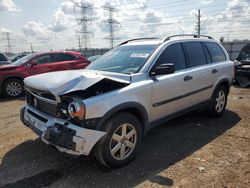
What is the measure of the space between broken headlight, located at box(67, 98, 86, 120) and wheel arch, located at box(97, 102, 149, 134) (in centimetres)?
26

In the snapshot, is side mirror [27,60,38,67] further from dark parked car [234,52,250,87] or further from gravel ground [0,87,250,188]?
dark parked car [234,52,250,87]

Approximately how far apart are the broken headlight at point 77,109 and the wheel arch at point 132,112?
264 mm

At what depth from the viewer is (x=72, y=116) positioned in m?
3.44

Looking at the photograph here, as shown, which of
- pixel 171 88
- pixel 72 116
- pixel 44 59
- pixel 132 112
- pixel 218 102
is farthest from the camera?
pixel 44 59

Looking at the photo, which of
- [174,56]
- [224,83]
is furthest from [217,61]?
[174,56]

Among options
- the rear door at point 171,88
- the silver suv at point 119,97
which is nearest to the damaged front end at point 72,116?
the silver suv at point 119,97

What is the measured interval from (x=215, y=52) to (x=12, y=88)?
740cm

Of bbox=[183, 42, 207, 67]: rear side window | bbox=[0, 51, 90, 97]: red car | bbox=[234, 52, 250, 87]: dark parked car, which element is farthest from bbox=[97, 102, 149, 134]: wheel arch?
bbox=[234, 52, 250, 87]: dark parked car

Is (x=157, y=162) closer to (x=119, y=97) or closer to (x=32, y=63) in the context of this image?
(x=119, y=97)

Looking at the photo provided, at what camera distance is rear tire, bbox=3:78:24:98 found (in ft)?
32.8

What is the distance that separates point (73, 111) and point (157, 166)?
1488mm

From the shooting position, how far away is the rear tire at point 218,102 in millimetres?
5999

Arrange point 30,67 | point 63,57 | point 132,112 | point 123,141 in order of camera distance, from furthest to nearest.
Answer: point 63,57, point 30,67, point 132,112, point 123,141

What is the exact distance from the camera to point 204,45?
5.81 meters
